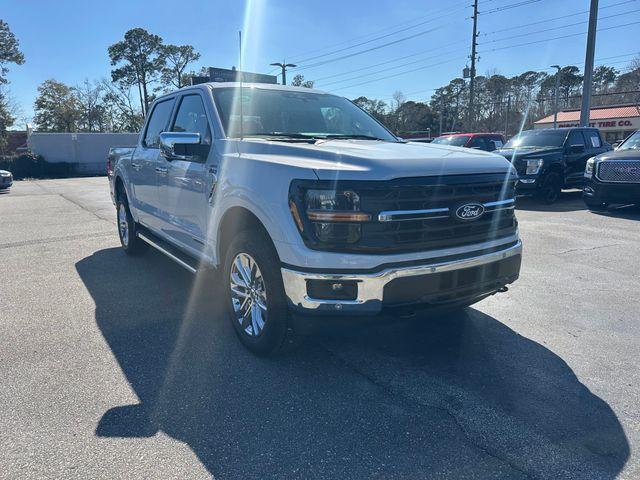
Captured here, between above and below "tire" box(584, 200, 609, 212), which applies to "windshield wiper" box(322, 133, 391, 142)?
above

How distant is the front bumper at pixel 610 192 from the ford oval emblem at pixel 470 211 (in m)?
7.90

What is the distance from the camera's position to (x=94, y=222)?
10102mm

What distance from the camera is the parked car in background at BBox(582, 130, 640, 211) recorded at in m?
9.34

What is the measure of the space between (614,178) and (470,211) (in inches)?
320

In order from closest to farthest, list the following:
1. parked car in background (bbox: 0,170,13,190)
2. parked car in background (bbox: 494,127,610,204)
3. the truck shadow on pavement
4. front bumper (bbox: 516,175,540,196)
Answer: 1. the truck shadow on pavement
2. front bumper (bbox: 516,175,540,196)
3. parked car in background (bbox: 494,127,610,204)
4. parked car in background (bbox: 0,170,13,190)

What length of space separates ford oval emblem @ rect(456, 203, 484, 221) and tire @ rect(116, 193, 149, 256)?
471 cm

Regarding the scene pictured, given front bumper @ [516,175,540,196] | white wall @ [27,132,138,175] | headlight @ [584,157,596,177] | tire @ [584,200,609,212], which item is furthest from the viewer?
white wall @ [27,132,138,175]

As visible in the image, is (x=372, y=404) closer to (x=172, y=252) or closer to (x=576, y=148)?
(x=172, y=252)

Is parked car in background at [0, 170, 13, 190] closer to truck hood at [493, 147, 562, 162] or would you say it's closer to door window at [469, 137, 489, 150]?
door window at [469, 137, 489, 150]

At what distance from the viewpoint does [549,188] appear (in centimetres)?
1166

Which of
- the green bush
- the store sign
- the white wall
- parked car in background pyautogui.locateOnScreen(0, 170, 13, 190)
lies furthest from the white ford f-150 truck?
the store sign

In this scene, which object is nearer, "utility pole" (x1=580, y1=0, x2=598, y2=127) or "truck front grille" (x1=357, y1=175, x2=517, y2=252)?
"truck front grille" (x1=357, y1=175, x2=517, y2=252)

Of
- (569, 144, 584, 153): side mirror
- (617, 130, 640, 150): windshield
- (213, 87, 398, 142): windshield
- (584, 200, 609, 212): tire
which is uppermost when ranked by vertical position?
(213, 87, 398, 142): windshield

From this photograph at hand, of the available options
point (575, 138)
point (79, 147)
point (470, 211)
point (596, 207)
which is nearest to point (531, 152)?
point (575, 138)
